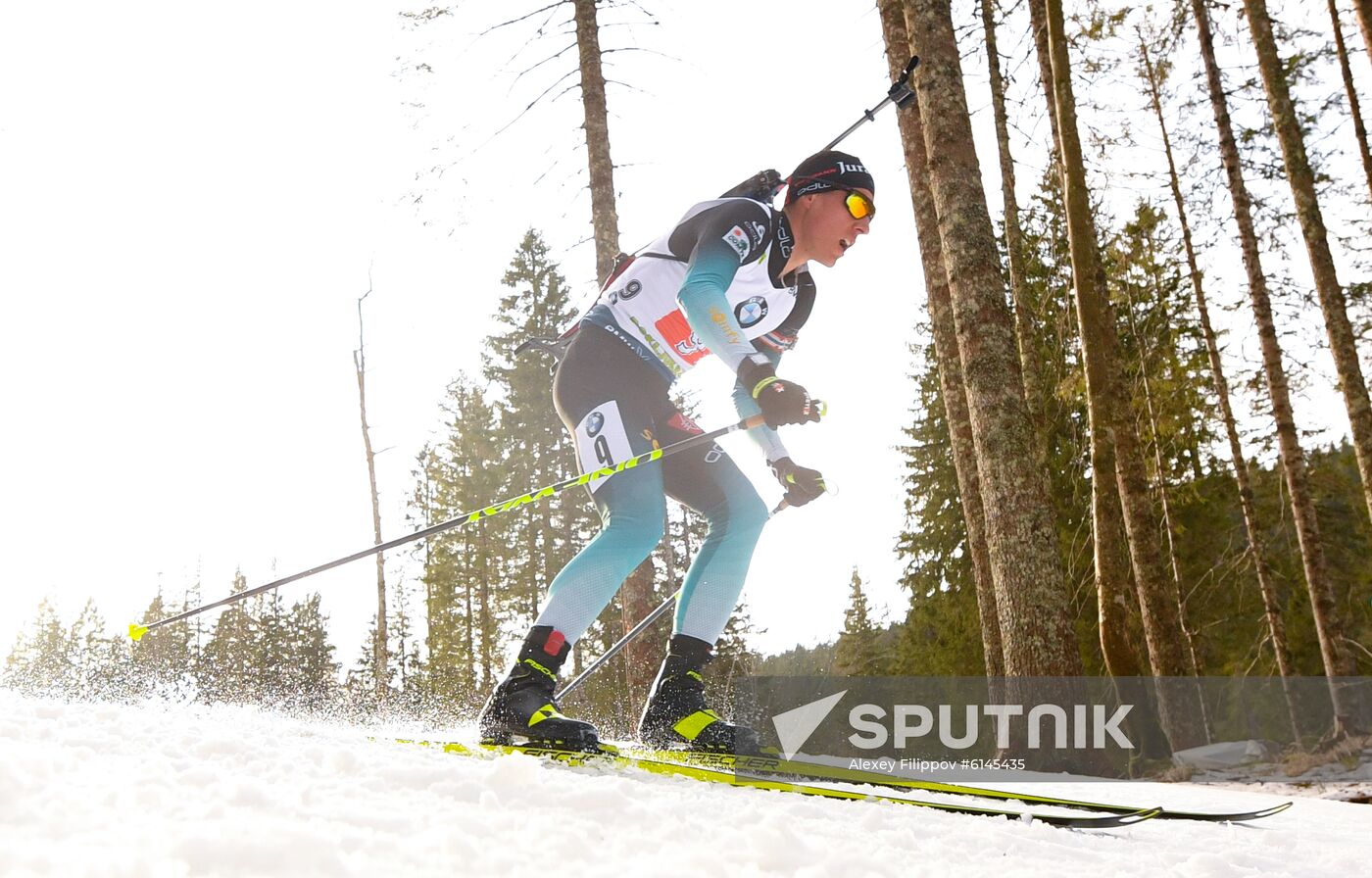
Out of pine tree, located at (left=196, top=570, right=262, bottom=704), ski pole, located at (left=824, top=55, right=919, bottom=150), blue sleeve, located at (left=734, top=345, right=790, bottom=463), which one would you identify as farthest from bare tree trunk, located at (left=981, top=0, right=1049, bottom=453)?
pine tree, located at (left=196, top=570, right=262, bottom=704)

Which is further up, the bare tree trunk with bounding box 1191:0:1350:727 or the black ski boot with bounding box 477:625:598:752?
the bare tree trunk with bounding box 1191:0:1350:727

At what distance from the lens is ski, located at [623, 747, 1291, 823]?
230cm

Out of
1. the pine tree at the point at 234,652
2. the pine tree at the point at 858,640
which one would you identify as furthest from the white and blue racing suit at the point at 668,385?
the pine tree at the point at 234,652

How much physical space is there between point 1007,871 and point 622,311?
2260mm

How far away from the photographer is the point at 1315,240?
980 centimetres

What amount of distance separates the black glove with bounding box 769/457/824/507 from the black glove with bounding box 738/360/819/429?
324 millimetres

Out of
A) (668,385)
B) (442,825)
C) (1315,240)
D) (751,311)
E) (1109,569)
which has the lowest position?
(442,825)

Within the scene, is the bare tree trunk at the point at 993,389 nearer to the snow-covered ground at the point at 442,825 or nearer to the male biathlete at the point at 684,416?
the male biathlete at the point at 684,416

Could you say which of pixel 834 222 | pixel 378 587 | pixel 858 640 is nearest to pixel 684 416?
pixel 834 222

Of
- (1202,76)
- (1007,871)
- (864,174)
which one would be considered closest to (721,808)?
(1007,871)

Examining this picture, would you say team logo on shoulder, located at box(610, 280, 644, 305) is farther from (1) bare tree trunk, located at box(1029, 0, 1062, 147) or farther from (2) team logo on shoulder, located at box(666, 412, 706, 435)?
(1) bare tree trunk, located at box(1029, 0, 1062, 147)

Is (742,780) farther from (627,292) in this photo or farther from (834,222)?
(834,222)

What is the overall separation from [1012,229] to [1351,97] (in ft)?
18.0

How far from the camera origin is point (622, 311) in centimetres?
321
